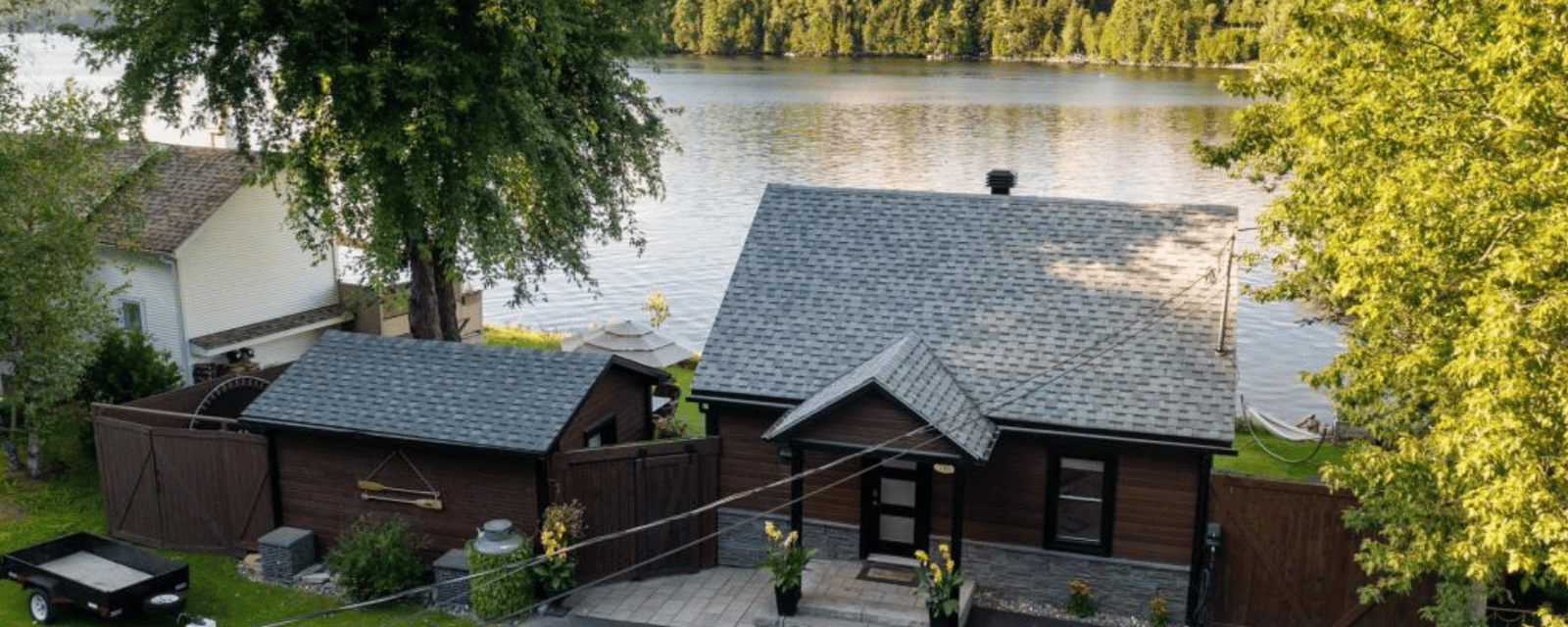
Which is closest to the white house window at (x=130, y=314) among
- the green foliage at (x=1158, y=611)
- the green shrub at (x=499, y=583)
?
the green shrub at (x=499, y=583)

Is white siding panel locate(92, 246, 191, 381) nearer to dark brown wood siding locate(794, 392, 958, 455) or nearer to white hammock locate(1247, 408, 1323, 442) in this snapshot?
dark brown wood siding locate(794, 392, 958, 455)

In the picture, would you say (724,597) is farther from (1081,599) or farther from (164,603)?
(164,603)

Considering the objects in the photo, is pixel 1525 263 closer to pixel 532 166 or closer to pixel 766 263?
pixel 766 263

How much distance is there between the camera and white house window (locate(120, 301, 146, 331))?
28.7 m

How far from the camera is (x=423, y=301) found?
90.6ft

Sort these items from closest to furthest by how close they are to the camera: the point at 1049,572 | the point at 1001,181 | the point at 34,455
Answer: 1. the point at 1049,572
2. the point at 1001,181
3. the point at 34,455

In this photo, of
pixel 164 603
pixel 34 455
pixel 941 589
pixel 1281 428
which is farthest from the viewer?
pixel 1281 428

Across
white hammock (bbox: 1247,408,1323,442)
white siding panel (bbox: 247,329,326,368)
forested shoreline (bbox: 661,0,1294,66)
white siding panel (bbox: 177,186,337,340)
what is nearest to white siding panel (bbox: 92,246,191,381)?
white siding panel (bbox: 177,186,337,340)

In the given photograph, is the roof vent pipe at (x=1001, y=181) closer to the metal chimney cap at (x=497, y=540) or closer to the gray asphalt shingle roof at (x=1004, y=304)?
the gray asphalt shingle roof at (x=1004, y=304)

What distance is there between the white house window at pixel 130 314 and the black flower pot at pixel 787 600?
18756 millimetres

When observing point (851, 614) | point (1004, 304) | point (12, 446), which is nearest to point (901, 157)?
point (1004, 304)

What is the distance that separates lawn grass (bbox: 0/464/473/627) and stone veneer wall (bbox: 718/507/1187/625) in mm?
5828

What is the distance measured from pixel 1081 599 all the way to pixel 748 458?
557 cm

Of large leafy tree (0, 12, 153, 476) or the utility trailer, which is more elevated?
large leafy tree (0, 12, 153, 476)
